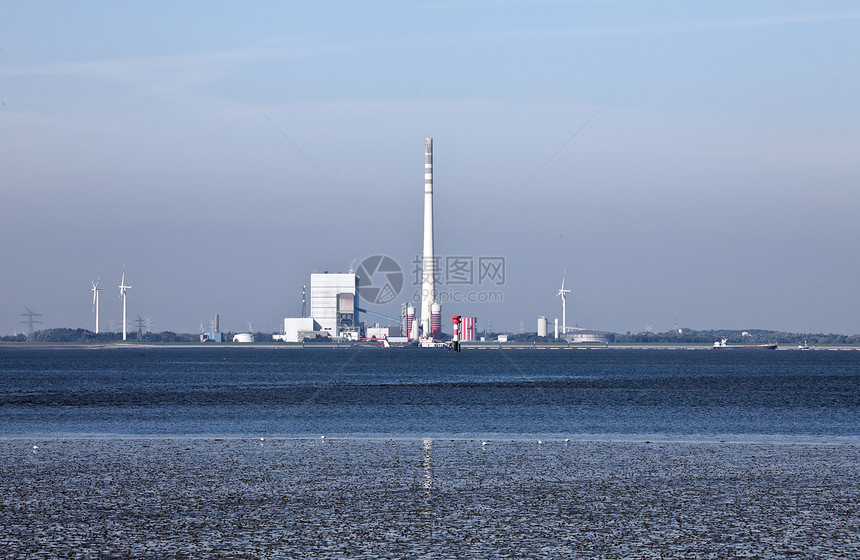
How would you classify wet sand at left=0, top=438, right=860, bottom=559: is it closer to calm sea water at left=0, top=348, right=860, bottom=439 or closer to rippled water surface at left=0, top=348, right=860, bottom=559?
rippled water surface at left=0, top=348, right=860, bottom=559

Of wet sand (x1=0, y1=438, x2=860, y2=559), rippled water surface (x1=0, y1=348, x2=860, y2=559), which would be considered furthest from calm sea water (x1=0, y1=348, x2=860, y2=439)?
wet sand (x1=0, y1=438, x2=860, y2=559)

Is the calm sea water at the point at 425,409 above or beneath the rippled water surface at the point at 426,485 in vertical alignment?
beneath

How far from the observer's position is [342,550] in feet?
56.8

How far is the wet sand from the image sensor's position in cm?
1759

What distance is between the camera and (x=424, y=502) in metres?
22.2

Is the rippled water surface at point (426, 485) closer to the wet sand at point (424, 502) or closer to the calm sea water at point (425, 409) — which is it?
the wet sand at point (424, 502)

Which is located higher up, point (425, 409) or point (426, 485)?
point (426, 485)

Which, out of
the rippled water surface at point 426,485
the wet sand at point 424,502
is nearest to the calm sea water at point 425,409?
the rippled water surface at point 426,485

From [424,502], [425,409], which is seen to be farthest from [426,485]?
[425,409]

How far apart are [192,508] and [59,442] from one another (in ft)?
51.8

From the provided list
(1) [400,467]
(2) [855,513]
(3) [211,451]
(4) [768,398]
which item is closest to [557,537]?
(2) [855,513]

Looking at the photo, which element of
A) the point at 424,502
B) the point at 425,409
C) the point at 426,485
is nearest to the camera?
the point at 424,502

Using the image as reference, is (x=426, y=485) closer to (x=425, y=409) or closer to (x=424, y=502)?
(x=424, y=502)

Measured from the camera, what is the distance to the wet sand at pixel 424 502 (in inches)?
693
